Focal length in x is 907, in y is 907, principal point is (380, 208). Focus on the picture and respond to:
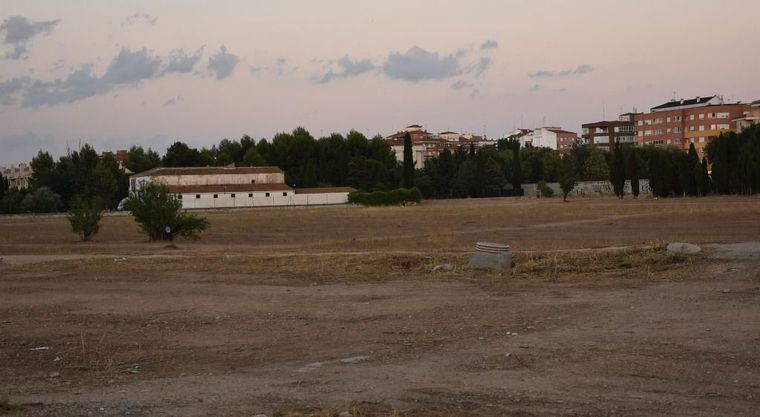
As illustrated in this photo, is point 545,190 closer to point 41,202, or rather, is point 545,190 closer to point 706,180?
point 706,180

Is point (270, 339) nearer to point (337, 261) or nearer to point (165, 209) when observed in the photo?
point (337, 261)

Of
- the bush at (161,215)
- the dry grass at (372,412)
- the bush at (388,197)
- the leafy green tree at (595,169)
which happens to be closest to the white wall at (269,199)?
the bush at (388,197)

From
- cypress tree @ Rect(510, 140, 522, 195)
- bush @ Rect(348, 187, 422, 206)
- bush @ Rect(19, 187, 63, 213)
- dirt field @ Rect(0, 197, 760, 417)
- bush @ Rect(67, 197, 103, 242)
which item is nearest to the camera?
dirt field @ Rect(0, 197, 760, 417)

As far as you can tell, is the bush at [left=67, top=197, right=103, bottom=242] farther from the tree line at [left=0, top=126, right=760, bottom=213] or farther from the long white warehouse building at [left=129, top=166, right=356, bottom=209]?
the long white warehouse building at [left=129, top=166, right=356, bottom=209]

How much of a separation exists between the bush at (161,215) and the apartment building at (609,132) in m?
143

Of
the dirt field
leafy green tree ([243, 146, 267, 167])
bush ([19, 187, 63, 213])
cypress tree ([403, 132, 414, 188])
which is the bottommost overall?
the dirt field

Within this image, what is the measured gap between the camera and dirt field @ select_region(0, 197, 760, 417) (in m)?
8.98

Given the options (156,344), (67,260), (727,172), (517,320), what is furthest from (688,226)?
(727,172)

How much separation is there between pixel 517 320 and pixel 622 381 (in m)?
4.71

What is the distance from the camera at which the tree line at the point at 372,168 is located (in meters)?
96.8

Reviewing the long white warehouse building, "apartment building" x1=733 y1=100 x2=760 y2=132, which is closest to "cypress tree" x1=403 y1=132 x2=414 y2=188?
the long white warehouse building

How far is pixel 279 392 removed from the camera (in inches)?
372

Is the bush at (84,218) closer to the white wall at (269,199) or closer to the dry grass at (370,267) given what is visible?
the dry grass at (370,267)

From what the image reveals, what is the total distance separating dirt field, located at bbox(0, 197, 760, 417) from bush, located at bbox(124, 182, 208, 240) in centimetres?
1660
